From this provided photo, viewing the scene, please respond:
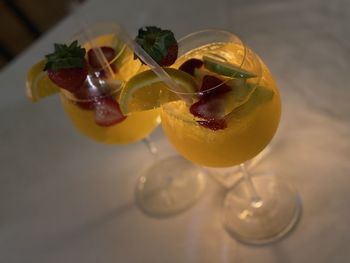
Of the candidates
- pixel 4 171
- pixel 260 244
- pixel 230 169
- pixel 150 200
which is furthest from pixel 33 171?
pixel 260 244

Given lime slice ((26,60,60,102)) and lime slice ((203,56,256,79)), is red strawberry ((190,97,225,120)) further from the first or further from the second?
lime slice ((26,60,60,102))

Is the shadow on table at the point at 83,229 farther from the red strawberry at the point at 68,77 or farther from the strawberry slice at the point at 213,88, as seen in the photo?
the strawberry slice at the point at 213,88

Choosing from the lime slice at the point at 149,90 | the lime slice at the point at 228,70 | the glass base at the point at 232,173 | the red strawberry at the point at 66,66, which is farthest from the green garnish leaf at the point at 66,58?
the glass base at the point at 232,173

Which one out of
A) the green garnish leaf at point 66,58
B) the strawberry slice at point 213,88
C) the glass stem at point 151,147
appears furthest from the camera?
the glass stem at point 151,147

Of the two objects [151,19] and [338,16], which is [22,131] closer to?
[151,19]

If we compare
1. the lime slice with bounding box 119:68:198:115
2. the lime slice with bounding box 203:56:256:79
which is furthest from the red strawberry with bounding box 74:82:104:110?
the lime slice with bounding box 203:56:256:79

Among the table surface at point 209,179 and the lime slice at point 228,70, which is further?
the table surface at point 209,179

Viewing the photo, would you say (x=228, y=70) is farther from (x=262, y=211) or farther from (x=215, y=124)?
(x=262, y=211)
